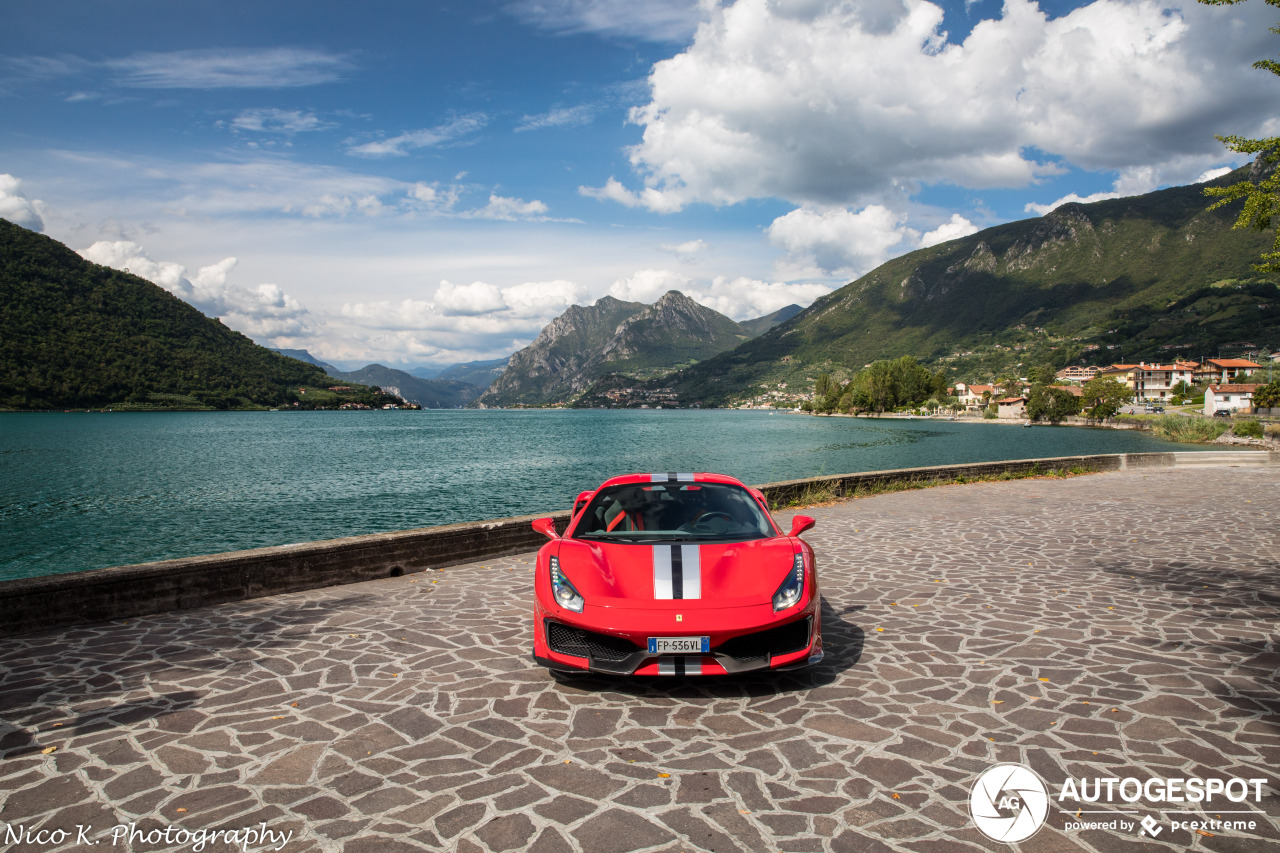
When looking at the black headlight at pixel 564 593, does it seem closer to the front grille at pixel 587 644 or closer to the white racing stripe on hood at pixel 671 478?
the front grille at pixel 587 644

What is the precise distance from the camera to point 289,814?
2.87 m

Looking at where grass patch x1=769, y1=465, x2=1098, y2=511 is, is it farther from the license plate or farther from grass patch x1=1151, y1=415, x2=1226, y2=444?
grass patch x1=1151, y1=415, x2=1226, y2=444

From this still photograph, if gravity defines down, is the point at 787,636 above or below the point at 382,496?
above

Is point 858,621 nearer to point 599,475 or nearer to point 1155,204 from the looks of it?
point 599,475

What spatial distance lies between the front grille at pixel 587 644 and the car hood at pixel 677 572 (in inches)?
8.3

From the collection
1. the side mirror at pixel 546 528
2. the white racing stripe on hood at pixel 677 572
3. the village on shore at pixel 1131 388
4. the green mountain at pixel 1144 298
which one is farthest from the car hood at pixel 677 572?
the green mountain at pixel 1144 298

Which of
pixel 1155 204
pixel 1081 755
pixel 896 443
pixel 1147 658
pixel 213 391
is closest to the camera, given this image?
pixel 1081 755

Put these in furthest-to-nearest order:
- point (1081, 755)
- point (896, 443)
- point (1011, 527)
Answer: point (896, 443)
point (1011, 527)
point (1081, 755)

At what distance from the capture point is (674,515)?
5590mm

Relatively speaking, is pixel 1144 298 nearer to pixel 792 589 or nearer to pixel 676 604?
pixel 792 589

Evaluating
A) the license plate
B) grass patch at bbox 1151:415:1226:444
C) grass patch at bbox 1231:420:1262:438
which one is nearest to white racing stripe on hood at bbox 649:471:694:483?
the license plate

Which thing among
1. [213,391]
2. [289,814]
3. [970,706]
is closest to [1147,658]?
[970,706]

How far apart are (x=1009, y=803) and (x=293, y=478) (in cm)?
3935

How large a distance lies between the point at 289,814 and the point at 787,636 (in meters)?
2.88
